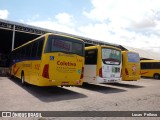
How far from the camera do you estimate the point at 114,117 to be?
5918mm

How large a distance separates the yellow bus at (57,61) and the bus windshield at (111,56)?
2.26 m

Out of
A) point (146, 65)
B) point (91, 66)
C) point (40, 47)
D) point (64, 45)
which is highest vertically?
point (64, 45)

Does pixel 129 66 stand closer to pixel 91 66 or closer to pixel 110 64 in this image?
pixel 110 64

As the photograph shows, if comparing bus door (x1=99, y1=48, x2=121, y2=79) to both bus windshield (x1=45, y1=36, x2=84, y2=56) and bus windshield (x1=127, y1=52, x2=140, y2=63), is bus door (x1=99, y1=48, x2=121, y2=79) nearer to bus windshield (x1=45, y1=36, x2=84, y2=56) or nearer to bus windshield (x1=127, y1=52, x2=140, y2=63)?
bus windshield (x1=45, y1=36, x2=84, y2=56)

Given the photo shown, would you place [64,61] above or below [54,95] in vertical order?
above

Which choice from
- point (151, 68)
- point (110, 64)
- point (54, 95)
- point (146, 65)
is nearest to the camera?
point (54, 95)

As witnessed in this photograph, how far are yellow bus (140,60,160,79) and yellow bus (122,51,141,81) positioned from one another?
11.6 metres

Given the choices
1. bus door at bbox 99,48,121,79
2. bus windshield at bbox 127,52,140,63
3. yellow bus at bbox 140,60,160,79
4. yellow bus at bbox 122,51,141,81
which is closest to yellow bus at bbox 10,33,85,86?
bus door at bbox 99,48,121,79

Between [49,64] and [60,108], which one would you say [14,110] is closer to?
[60,108]

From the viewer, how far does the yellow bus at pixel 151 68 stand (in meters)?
26.6

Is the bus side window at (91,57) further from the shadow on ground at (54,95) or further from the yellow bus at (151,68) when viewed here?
the yellow bus at (151,68)

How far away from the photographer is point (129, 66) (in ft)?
51.2

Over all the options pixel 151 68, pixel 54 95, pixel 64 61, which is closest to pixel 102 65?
pixel 64 61

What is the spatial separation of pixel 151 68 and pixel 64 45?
20.3 m
